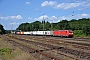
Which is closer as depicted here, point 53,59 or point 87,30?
point 53,59

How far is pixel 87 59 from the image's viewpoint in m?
11.1

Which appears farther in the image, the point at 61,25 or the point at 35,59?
the point at 61,25

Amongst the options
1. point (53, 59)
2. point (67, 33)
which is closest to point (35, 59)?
point (53, 59)

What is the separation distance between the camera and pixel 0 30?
115250mm

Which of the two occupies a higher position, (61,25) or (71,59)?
(61,25)

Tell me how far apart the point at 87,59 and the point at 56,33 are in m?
45.3

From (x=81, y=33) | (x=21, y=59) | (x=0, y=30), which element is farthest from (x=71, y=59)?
(x=0, y=30)

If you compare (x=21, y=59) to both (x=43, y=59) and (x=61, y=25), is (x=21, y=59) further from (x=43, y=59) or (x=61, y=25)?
(x=61, y=25)

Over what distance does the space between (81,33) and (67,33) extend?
54.8 ft

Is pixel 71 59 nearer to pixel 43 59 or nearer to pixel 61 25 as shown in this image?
pixel 43 59

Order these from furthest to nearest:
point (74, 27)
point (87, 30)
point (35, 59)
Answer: point (74, 27) → point (87, 30) → point (35, 59)

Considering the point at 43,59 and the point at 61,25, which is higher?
the point at 61,25

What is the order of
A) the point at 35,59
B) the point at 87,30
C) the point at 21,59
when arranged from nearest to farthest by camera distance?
1. the point at 21,59
2. the point at 35,59
3. the point at 87,30

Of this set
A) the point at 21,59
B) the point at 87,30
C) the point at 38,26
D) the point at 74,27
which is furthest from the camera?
the point at 38,26
